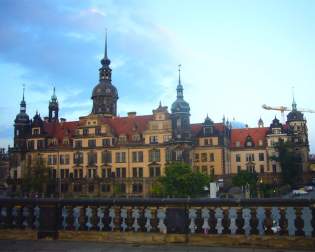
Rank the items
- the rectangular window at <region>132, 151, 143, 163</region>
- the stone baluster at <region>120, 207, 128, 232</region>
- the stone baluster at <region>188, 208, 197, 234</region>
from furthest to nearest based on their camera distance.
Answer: the rectangular window at <region>132, 151, 143, 163</region>, the stone baluster at <region>120, 207, 128, 232</region>, the stone baluster at <region>188, 208, 197, 234</region>

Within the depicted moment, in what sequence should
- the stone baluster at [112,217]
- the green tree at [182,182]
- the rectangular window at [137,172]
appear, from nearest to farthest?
1. the stone baluster at [112,217]
2. the green tree at [182,182]
3. the rectangular window at [137,172]

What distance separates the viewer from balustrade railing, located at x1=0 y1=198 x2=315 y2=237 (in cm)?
850

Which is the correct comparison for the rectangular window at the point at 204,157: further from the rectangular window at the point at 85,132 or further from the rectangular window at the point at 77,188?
the rectangular window at the point at 77,188

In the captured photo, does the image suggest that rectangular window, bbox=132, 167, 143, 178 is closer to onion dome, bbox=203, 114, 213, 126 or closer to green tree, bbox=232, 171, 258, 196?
onion dome, bbox=203, 114, 213, 126

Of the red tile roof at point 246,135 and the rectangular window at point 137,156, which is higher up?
the red tile roof at point 246,135

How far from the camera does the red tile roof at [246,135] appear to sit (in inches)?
2975

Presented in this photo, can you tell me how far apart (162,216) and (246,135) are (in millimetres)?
68637

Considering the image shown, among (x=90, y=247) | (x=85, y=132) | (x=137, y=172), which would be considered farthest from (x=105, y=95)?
(x=90, y=247)

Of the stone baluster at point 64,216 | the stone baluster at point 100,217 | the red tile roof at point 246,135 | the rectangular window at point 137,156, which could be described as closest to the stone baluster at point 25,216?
the stone baluster at point 64,216

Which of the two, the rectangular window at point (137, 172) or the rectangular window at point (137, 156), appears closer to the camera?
the rectangular window at point (137, 172)

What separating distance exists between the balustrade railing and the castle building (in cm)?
5364

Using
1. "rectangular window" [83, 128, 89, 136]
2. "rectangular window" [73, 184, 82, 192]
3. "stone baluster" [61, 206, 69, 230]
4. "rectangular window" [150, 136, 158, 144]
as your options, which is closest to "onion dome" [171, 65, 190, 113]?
"rectangular window" [150, 136, 158, 144]

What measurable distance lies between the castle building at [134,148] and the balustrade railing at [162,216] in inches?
2112

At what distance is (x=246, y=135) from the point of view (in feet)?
252
